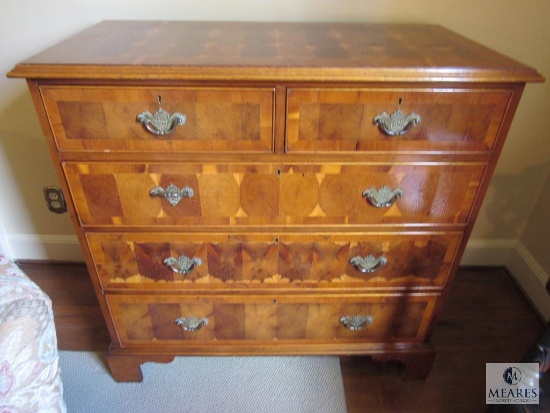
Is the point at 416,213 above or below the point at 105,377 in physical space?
above

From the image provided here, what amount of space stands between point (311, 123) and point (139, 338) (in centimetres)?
88

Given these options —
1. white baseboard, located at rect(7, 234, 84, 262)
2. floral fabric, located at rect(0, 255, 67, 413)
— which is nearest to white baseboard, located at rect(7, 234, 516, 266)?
white baseboard, located at rect(7, 234, 84, 262)

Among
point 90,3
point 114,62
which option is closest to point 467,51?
point 114,62

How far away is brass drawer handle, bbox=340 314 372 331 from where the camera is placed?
1.22 m

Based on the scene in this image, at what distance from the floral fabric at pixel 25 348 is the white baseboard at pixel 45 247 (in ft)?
3.07

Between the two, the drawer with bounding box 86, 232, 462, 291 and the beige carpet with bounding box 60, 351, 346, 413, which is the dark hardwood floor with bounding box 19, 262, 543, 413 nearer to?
the beige carpet with bounding box 60, 351, 346, 413

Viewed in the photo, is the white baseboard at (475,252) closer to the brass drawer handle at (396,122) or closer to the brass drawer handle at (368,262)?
the brass drawer handle at (368,262)

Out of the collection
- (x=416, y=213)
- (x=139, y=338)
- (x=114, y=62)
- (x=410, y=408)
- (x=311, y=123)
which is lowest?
(x=410, y=408)

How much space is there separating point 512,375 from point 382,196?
24.0 inches

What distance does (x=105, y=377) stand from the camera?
4.47ft

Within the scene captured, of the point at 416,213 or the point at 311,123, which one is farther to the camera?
the point at 416,213

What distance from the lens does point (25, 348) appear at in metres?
0.76

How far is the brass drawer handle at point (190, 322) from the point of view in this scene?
1.21 m

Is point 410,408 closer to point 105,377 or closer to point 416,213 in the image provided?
point 416,213
